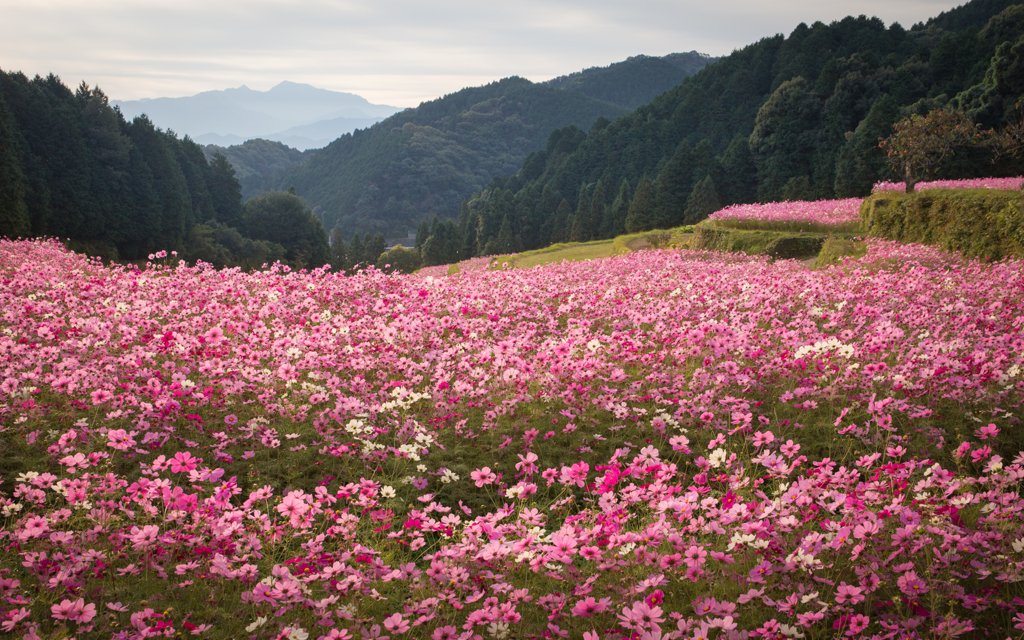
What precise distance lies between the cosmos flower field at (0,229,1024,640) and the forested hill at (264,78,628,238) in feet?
497

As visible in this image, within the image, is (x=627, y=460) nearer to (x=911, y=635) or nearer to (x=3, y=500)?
(x=911, y=635)

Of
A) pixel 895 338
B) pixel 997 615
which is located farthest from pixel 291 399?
pixel 895 338

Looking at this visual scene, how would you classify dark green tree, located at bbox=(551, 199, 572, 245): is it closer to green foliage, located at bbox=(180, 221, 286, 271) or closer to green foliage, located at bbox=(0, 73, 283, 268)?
green foliage, located at bbox=(180, 221, 286, 271)

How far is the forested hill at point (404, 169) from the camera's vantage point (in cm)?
16112

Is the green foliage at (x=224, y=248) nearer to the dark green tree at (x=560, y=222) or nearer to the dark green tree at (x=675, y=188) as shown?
the dark green tree at (x=560, y=222)

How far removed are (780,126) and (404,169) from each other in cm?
12531

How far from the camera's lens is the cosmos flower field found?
2.86 meters

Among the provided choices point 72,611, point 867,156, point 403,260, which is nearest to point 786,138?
point 867,156

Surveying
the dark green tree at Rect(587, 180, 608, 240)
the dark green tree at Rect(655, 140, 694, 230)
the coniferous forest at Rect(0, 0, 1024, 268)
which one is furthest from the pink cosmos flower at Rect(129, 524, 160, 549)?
the dark green tree at Rect(587, 180, 608, 240)

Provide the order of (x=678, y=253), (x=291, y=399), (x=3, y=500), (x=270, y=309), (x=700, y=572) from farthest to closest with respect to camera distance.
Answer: (x=678, y=253) → (x=270, y=309) → (x=291, y=399) → (x=3, y=500) → (x=700, y=572)

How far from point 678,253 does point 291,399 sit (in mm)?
15171

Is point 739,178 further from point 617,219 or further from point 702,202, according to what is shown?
point 617,219

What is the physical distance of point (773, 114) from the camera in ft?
183

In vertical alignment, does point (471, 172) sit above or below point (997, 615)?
above
